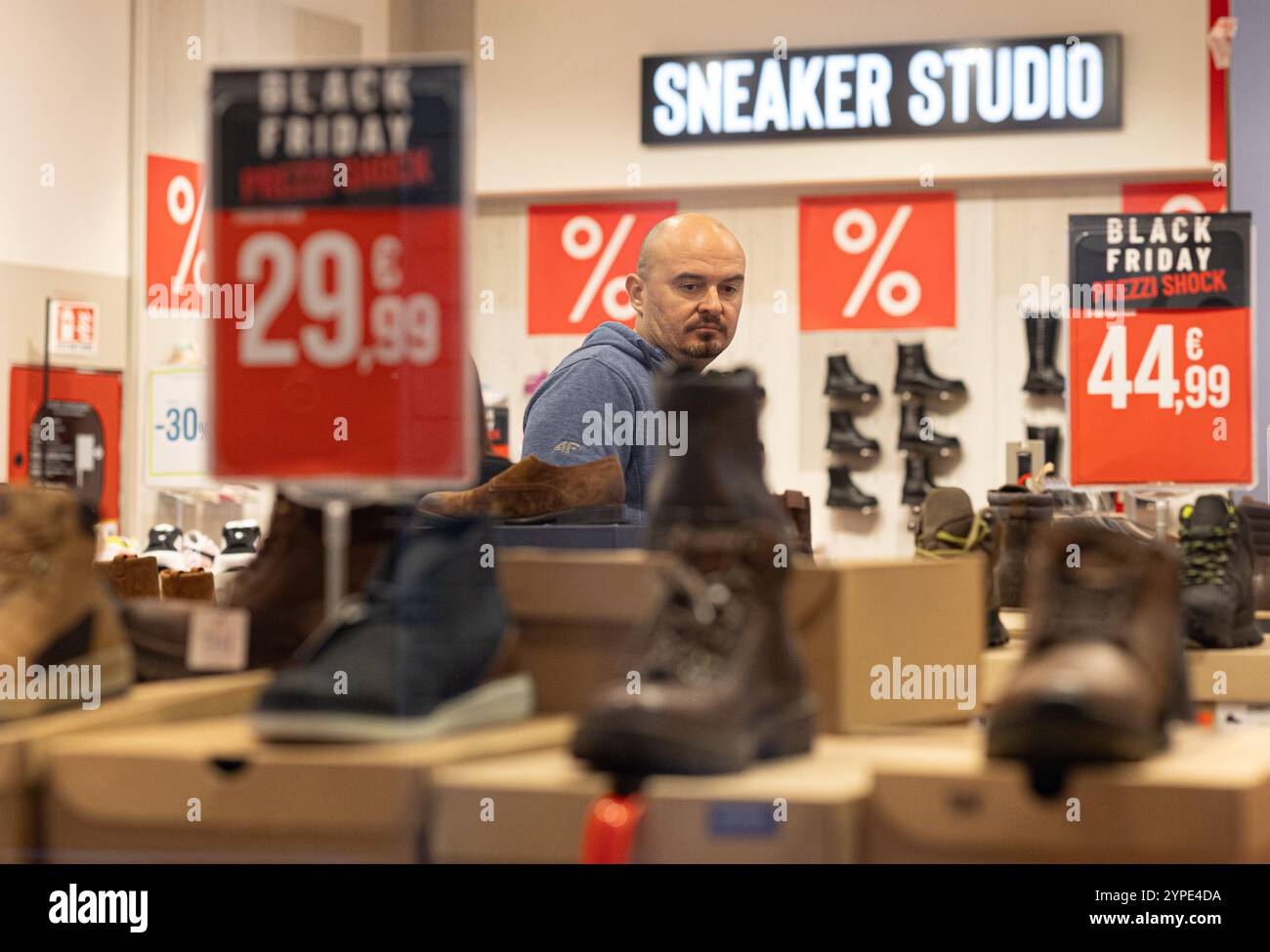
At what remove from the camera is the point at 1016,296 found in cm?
812

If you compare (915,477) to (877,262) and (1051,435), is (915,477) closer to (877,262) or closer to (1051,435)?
(1051,435)

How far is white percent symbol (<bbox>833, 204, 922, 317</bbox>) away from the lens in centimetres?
819

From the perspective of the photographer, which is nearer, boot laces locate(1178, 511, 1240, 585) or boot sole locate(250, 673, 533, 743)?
boot sole locate(250, 673, 533, 743)

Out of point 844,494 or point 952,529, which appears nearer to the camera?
point 952,529

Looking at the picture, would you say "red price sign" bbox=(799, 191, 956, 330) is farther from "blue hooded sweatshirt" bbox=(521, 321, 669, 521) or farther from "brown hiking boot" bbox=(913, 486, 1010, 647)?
"brown hiking boot" bbox=(913, 486, 1010, 647)

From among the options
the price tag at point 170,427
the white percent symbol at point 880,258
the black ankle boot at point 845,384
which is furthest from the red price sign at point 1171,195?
the price tag at point 170,427

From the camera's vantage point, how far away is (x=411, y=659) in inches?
45.3

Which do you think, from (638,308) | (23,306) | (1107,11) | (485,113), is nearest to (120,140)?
(638,308)

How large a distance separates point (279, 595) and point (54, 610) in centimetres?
19

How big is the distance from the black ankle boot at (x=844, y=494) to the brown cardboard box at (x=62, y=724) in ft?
23.0

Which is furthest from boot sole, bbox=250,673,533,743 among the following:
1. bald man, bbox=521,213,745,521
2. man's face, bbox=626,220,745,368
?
man's face, bbox=626,220,745,368

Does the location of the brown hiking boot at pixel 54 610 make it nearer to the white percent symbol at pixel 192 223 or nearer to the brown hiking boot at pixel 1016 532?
the white percent symbol at pixel 192 223

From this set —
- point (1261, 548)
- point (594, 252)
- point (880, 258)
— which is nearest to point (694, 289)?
point (1261, 548)

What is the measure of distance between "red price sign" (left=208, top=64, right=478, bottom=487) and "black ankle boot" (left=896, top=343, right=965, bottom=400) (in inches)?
277
